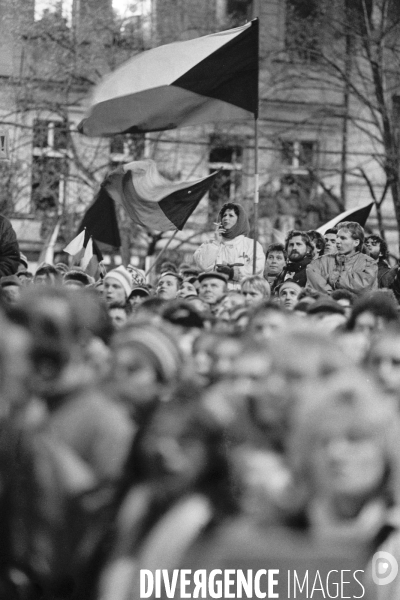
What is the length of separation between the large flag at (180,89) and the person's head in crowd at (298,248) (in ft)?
3.06

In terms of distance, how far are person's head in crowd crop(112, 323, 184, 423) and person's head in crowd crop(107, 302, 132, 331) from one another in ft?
4.72

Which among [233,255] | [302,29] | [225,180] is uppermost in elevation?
[302,29]

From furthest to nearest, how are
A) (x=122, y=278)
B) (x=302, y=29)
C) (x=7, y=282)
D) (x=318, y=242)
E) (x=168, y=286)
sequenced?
(x=302, y=29)
(x=318, y=242)
(x=168, y=286)
(x=122, y=278)
(x=7, y=282)

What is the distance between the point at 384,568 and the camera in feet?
12.1

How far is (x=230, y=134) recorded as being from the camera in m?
22.0

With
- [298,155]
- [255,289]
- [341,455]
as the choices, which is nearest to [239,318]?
[255,289]

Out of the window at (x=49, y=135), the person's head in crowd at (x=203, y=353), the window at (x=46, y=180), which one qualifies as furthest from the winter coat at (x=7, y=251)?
the window at (x=46, y=180)

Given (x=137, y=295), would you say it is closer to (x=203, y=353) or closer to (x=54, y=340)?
(x=203, y=353)

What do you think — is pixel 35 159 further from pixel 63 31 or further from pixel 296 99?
pixel 296 99

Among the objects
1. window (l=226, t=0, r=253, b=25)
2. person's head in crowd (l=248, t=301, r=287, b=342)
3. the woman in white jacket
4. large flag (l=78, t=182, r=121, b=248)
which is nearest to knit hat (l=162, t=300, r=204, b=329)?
person's head in crowd (l=248, t=301, r=287, b=342)

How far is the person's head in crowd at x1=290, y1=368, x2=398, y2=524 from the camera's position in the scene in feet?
11.3

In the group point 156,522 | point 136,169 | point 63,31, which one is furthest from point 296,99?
point 156,522

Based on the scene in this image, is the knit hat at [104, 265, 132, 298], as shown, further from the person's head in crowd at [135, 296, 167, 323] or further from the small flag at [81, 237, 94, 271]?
the small flag at [81, 237, 94, 271]

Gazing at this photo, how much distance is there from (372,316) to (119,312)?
1676 mm
